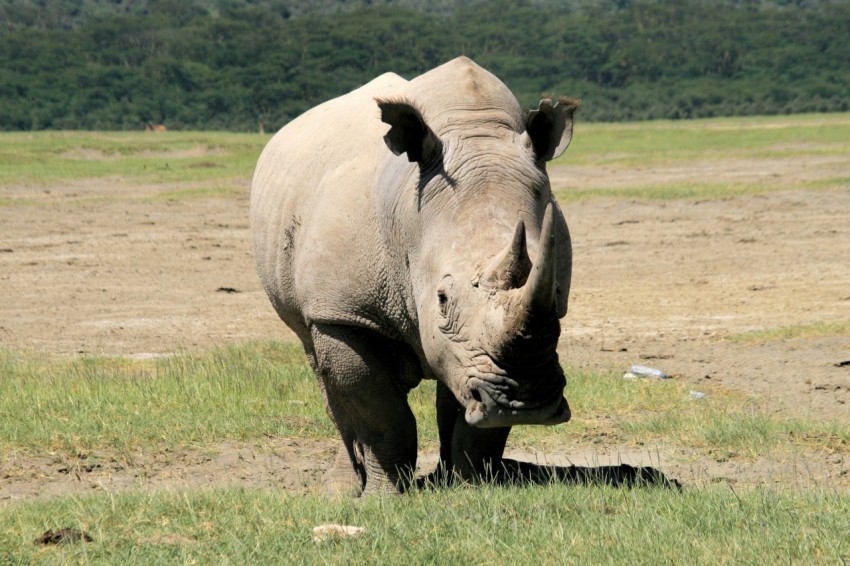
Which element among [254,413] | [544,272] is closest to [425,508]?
[544,272]

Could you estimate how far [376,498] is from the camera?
5992 mm

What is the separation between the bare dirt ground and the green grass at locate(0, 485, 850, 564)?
1.13 m

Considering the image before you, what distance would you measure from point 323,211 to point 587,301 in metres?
7.44

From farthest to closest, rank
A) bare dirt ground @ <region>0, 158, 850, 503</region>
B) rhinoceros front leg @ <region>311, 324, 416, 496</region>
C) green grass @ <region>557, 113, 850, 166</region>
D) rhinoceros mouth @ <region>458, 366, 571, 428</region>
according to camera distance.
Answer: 1. green grass @ <region>557, 113, 850, 166</region>
2. bare dirt ground @ <region>0, 158, 850, 503</region>
3. rhinoceros front leg @ <region>311, 324, 416, 496</region>
4. rhinoceros mouth @ <region>458, 366, 571, 428</region>

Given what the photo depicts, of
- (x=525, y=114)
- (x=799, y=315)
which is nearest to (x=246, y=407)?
(x=525, y=114)

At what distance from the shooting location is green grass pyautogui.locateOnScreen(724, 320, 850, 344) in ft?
36.0

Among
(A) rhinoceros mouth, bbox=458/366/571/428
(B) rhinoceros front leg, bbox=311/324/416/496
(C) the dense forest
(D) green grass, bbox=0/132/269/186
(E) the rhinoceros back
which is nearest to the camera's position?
(A) rhinoceros mouth, bbox=458/366/571/428

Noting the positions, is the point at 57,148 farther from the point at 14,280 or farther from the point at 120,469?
the point at 120,469

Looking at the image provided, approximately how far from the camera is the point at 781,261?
15781 mm

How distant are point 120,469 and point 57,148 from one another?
29.9 meters

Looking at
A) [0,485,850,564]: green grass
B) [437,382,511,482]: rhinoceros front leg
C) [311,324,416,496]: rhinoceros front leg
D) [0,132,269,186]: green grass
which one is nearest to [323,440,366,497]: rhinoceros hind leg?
[311,324,416,496]: rhinoceros front leg

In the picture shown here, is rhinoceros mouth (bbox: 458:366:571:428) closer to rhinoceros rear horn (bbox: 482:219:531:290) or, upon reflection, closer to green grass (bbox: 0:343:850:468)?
rhinoceros rear horn (bbox: 482:219:531:290)

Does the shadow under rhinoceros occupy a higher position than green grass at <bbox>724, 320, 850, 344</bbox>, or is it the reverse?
the shadow under rhinoceros

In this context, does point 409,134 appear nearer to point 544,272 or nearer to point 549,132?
point 549,132
